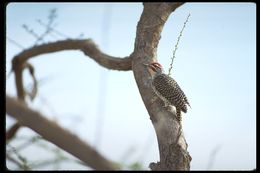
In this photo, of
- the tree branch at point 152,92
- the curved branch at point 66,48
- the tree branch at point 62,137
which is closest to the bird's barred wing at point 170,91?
the tree branch at point 152,92

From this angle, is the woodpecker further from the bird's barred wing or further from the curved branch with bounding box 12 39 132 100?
the curved branch with bounding box 12 39 132 100

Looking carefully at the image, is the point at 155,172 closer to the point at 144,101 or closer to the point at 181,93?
the point at 144,101

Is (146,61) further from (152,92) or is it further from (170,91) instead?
(170,91)

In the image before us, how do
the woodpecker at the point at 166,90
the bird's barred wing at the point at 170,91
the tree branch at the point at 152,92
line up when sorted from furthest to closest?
the bird's barred wing at the point at 170,91
the woodpecker at the point at 166,90
the tree branch at the point at 152,92

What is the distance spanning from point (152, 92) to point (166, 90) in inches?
27.4

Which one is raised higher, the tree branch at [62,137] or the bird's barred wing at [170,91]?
the tree branch at [62,137]

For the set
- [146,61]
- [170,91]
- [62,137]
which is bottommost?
[170,91]

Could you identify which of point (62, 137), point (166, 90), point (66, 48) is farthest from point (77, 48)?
point (62, 137)

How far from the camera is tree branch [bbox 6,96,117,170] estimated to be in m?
0.74

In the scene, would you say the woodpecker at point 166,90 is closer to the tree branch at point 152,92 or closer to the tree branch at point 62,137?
the tree branch at point 152,92

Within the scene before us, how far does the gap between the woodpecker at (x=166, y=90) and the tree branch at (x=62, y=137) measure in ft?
8.13

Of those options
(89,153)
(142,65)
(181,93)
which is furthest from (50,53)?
(89,153)

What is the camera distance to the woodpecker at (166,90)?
141 inches

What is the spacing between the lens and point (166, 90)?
4.09m
